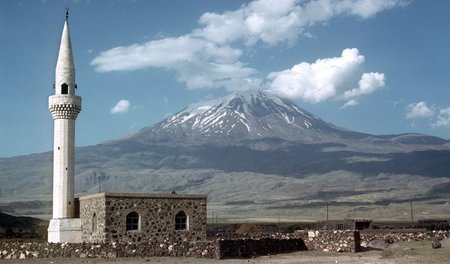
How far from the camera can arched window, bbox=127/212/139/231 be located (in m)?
41.8

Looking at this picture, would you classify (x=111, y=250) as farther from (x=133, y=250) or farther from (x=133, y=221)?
(x=133, y=221)

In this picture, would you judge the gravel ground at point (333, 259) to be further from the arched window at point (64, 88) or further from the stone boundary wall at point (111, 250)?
the arched window at point (64, 88)

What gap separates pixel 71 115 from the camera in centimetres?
4934

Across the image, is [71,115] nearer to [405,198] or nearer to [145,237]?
[145,237]

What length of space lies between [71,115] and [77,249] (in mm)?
16080

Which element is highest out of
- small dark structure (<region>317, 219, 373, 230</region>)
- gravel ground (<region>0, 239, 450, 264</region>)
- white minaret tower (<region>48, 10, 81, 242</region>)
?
white minaret tower (<region>48, 10, 81, 242</region>)

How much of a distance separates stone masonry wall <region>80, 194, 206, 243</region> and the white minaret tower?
11.9ft

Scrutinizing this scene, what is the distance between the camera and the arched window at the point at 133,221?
137 ft

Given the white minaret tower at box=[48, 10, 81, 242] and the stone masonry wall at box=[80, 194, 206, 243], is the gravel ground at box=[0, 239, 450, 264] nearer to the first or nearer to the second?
the stone masonry wall at box=[80, 194, 206, 243]

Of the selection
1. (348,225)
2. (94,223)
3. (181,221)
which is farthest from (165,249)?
(348,225)

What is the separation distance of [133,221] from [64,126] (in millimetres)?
10633

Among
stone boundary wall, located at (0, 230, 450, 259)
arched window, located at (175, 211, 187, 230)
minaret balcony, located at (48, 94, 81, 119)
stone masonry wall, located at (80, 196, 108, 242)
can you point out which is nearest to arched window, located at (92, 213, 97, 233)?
stone masonry wall, located at (80, 196, 108, 242)

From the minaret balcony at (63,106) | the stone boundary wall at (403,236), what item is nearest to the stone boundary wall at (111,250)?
the stone boundary wall at (403,236)

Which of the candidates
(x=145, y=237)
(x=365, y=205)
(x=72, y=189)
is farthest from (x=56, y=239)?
(x=365, y=205)
